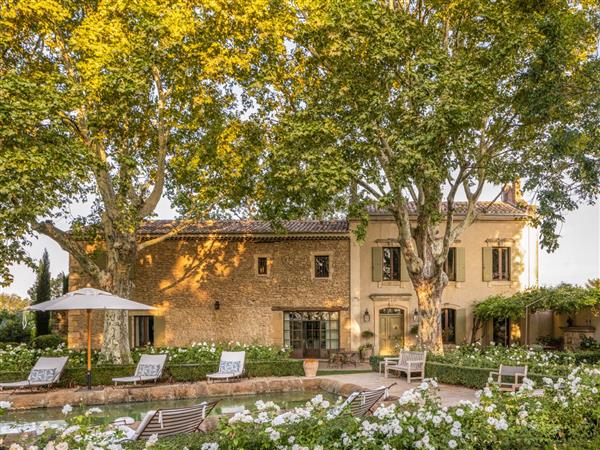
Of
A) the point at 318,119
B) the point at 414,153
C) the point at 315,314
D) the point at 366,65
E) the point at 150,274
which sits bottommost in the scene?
the point at 315,314

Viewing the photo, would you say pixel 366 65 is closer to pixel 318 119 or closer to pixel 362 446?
pixel 318 119

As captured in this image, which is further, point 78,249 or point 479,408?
point 78,249

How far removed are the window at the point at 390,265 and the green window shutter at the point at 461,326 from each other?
120 inches

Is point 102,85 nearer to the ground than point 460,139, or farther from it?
farther from it

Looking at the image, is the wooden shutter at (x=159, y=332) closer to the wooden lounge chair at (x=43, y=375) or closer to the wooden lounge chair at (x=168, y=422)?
the wooden lounge chair at (x=43, y=375)

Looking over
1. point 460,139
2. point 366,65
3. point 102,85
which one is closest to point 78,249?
point 102,85

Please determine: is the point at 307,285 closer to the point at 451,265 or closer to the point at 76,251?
the point at 451,265

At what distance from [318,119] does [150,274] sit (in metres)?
11.6

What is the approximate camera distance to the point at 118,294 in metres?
15.9

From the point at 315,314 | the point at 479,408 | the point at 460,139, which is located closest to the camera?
the point at 479,408

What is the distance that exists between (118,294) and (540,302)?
1523 cm

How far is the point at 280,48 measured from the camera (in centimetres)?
1568

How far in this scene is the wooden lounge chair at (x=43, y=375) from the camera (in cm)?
1304

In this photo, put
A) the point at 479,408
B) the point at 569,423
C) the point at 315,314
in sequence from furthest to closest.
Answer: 1. the point at 315,314
2. the point at 569,423
3. the point at 479,408
